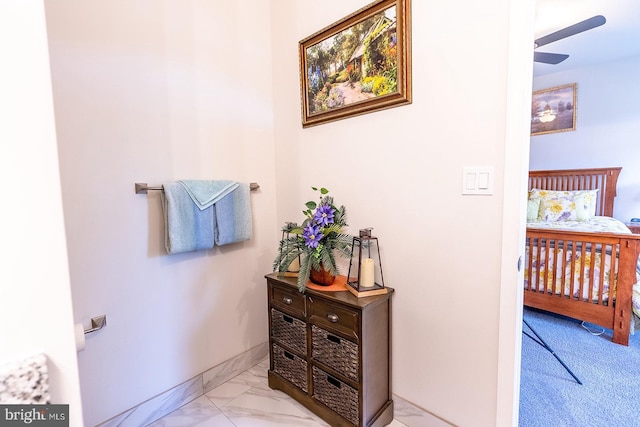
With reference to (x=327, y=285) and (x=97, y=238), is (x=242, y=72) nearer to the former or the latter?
(x=97, y=238)

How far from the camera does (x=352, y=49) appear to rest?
5.15 feet

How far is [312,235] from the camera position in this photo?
1.48 meters

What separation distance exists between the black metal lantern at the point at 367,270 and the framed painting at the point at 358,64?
675mm

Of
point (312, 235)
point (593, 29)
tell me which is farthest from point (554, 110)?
point (312, 235)

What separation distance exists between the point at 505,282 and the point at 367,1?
57.3 inches

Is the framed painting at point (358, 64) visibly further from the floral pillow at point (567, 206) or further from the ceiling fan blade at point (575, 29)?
the floral pillow at point (567, 206)

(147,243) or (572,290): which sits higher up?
(147,243)

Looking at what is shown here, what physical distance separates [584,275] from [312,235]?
2.40 metres

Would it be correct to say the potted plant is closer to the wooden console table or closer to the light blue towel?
the wooden console table

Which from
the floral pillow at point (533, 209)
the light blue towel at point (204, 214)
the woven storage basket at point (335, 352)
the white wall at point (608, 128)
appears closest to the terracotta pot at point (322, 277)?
the woven storage basket at point (335, 352)

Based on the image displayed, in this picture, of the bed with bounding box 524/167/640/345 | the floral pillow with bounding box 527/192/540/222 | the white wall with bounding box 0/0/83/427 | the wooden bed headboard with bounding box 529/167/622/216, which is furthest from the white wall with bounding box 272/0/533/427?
the wooden bed headboard with bounding box 529/167/622/216

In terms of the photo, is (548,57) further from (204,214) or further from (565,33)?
(204,214)

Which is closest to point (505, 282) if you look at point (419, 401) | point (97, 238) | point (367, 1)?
point (419, 401)

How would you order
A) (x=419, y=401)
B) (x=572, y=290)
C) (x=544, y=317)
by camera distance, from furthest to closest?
1. (x=544, y=317)
2. (x=572, y=290)
3. (x=419, y=401)
